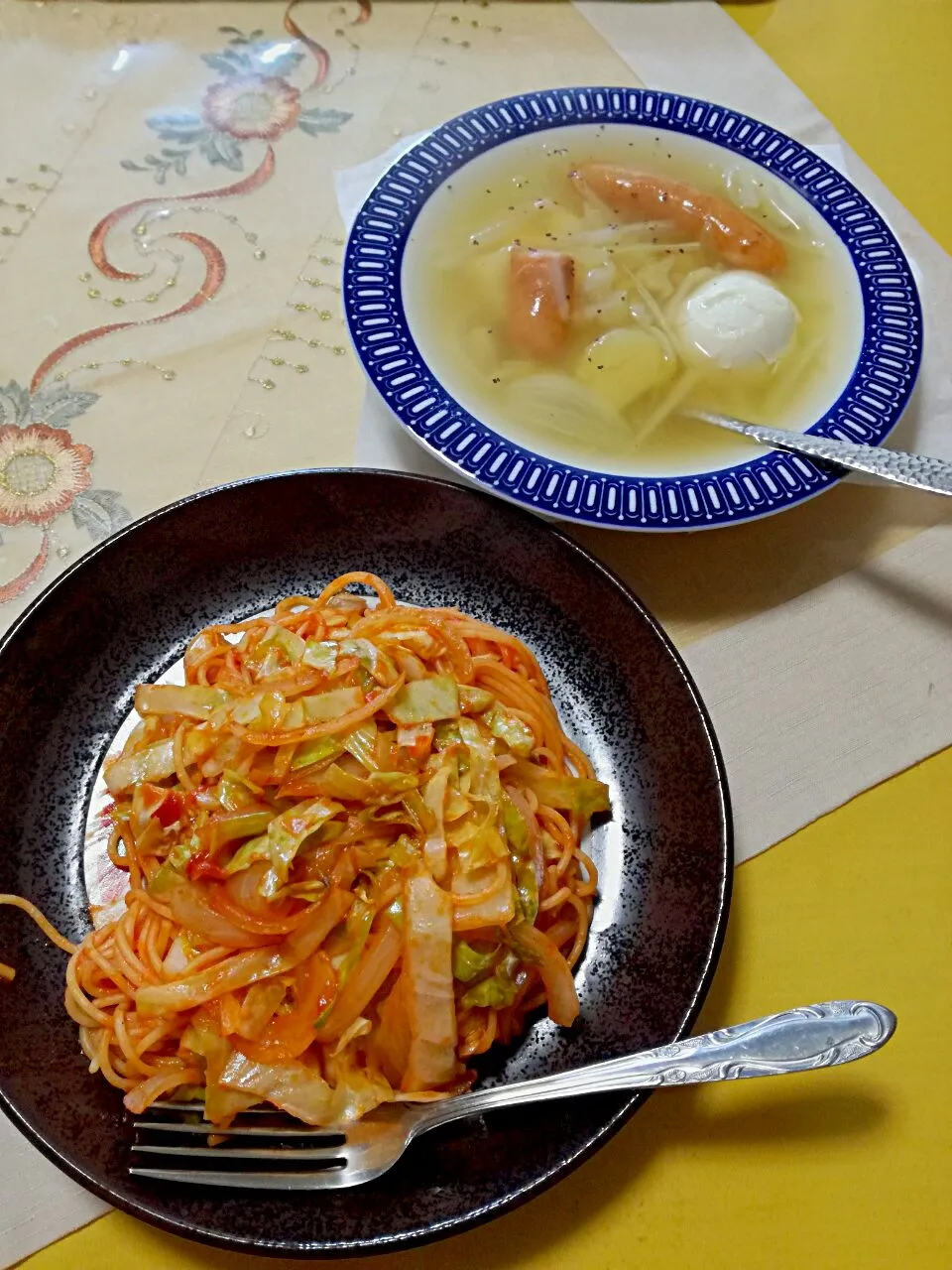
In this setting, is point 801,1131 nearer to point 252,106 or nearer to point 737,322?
point 737,322

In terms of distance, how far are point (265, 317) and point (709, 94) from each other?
3.71ft

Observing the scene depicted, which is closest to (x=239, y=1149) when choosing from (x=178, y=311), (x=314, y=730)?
(x=314, y=730)

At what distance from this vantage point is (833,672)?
1.51 metres

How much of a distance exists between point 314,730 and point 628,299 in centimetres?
109

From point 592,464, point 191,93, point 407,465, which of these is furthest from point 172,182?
point 592,464

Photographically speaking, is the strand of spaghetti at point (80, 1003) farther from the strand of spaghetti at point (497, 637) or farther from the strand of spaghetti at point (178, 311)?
the strand of spaghetti at point (178, 311)

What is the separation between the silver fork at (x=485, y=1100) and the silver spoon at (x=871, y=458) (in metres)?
0.75

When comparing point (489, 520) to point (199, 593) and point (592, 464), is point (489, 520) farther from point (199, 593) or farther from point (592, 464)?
point (199, 593)

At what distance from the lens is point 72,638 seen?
135 centimetres

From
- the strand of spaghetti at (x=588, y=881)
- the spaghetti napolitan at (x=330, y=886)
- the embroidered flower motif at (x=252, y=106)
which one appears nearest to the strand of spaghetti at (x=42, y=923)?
the spaghetti napolitan at (x=330, y=886)

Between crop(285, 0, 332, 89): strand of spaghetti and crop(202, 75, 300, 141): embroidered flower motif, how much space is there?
7 centimetres

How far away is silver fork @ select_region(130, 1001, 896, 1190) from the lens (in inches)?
39.7

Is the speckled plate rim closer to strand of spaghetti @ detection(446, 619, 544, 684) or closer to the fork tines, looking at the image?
strand of spaghetti @ detection(446, 619, 544, 684)

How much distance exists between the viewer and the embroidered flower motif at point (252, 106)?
2.13 metres
